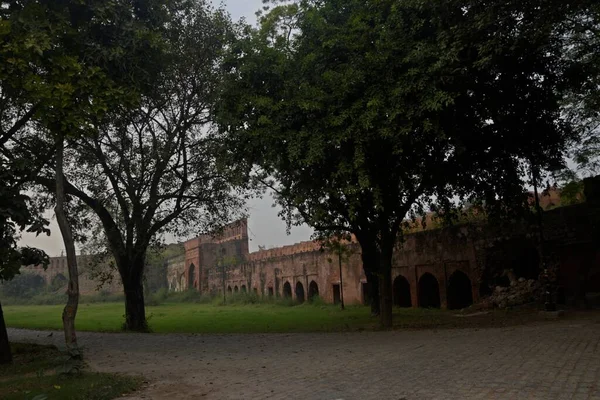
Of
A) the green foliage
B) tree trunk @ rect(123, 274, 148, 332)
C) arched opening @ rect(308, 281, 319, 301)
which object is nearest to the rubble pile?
tree trunk @ rect(123, 274, 148, 332)

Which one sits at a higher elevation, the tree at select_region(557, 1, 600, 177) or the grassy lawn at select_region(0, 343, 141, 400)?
the tree at select_region(557, 1, 600, 177)

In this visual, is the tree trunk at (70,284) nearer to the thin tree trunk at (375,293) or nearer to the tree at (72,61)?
the tree at (72,61)

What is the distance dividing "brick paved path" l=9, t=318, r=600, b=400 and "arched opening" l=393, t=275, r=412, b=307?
1405 cm

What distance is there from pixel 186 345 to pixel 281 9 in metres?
8.62

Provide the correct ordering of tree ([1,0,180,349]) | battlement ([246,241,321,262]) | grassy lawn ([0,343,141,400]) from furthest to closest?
battlement ([246,241,321,262])
tree ([1,0,180,349])
grassy lawn ([0,343,141,400])

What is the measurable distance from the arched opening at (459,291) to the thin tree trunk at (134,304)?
12806 millimetres

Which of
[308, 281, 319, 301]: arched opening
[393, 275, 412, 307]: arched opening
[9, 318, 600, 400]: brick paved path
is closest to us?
[9, 318, 600, 400]: brick paved path

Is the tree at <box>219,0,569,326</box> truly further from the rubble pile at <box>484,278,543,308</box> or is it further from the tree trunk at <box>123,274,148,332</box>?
the tree trunk at <box>123,274,148,332</box>

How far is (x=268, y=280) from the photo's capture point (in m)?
38.7

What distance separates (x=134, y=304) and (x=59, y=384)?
32.6ft

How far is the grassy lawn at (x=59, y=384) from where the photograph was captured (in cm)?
605

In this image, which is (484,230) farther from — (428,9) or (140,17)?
(140,17)

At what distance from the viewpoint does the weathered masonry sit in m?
15.6

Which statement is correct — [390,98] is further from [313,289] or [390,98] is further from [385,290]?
[313,289]
